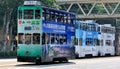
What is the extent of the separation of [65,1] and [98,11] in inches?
218

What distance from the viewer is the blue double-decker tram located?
146ft

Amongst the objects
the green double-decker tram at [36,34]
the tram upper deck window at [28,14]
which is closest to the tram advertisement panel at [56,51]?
the green double-decker tram at [36,34]

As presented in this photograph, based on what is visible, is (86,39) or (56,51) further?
(86,39)

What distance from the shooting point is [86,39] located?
4709cm

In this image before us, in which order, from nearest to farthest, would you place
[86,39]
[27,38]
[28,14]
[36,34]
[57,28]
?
[36,34], [27,38], [28,14], [57,28], [86,39]

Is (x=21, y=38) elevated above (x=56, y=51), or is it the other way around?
(x=21, y=38)

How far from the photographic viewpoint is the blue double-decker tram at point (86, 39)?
4441cm

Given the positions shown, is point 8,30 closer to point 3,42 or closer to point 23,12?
point 3,42

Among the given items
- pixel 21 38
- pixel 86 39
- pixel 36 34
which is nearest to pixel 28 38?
pixel 21 38

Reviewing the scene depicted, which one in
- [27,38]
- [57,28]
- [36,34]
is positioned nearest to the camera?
[36,34]

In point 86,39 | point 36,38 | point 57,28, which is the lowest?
point 86,39

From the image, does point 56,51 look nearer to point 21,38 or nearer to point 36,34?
point 36,34

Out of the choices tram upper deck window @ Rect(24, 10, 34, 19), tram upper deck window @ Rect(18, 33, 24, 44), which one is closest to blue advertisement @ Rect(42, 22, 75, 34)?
tram upper deck window @ Rect(24, 10, 34, 19)

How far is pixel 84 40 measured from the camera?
46.5 m
